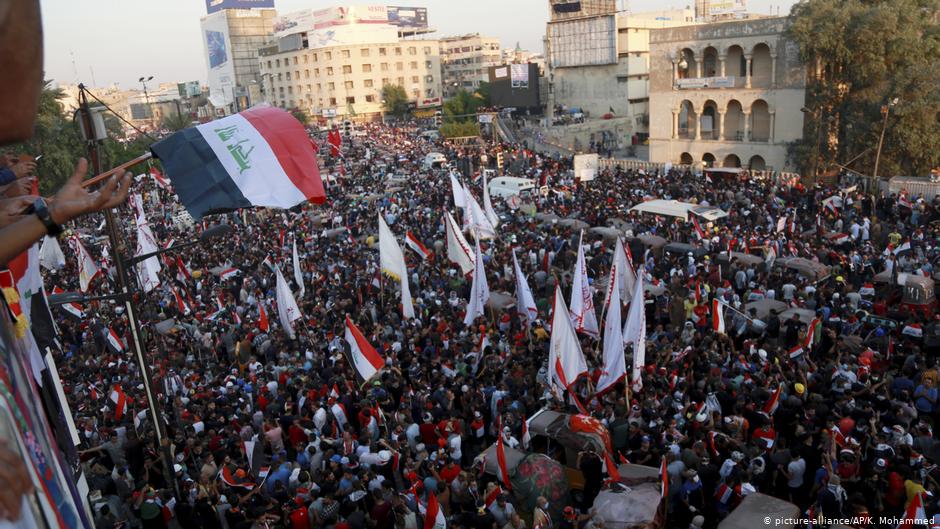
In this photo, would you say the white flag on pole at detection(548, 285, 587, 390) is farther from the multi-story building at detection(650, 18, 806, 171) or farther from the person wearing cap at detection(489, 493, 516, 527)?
the multi-story building at detection(650, 18, 806, 171)

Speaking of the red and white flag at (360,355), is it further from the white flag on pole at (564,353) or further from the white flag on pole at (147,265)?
the white flag on pole at (147,265)

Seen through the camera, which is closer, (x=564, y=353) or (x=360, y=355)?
(x=564, y=353)

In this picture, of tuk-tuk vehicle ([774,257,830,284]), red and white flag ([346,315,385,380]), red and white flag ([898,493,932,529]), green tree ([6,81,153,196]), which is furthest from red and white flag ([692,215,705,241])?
green tree ([6,81,153,196])

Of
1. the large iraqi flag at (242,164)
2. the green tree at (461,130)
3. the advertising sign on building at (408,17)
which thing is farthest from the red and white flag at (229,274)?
the advertising sign on building at (408,17)

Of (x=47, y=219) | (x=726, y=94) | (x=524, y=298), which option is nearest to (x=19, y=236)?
(x=47, y=219)

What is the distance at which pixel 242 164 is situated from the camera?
22.7 ft

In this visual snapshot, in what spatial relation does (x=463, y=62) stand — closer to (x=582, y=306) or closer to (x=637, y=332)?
(x=582, y=306)

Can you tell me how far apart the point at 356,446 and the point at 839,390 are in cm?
674

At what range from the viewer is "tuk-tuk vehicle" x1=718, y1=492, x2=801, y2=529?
22.9ft

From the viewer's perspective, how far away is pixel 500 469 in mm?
8594

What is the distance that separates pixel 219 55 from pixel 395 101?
35535 mm

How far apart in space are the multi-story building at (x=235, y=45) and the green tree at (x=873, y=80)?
81641 mm

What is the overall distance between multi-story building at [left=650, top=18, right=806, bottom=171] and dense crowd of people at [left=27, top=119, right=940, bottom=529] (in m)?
14.1

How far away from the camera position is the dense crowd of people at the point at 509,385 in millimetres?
8250
